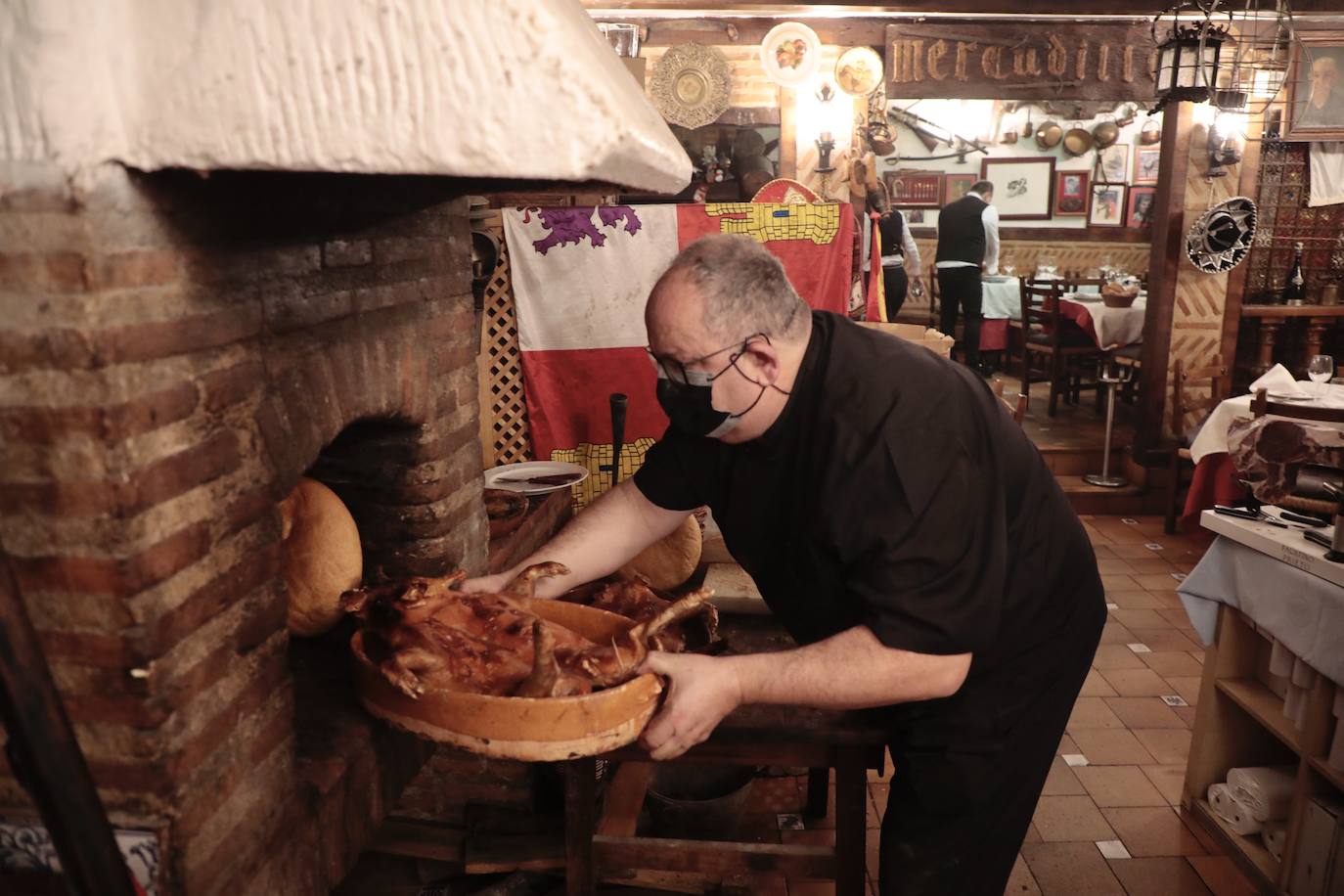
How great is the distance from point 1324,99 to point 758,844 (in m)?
8.10

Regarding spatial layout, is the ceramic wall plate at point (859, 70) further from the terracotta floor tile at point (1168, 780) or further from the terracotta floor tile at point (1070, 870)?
the terracotta floor tile at point (1070, 870)

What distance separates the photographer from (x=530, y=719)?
5.75 feet

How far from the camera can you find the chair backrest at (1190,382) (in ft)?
23.7

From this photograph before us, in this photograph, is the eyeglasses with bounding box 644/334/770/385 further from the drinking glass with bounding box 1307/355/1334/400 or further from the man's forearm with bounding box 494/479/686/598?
the drinking glass with bounding box 1307/355/1334/400

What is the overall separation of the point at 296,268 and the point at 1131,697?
447 centimetres

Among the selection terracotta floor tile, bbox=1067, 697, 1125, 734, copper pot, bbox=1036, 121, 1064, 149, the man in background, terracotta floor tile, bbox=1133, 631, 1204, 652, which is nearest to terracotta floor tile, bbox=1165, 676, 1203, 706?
terracotta floor tile, bbox=1133, 631, 1204, 652

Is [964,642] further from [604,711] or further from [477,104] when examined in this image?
[477,104]

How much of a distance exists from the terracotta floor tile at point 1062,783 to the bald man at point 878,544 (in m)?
1.56

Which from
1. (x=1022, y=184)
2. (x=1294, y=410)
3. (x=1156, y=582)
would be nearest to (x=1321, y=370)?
(x=1294, y=410)

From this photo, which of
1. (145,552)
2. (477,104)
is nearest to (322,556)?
(145,552)

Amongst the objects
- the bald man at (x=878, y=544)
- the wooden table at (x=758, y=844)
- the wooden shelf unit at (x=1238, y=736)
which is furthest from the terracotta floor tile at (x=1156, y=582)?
the wooden table at (x=758, y=844)

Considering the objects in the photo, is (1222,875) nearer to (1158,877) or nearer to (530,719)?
(1158,877)

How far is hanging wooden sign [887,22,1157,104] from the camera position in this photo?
7.36 meters

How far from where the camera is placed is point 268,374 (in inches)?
74.9
